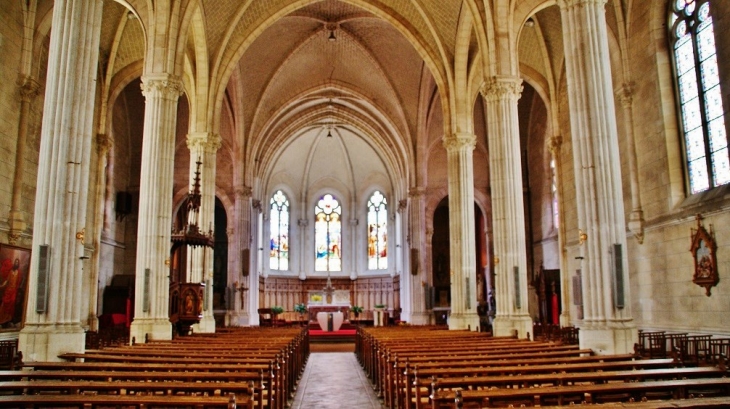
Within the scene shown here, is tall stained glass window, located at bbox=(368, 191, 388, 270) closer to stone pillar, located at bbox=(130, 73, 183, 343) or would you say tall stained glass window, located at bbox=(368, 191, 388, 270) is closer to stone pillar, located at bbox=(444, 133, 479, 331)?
stone pillar, located at bbox=(444, 133, 479, 331)

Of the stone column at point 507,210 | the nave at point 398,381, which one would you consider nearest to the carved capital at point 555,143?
the stone column at point 507,210

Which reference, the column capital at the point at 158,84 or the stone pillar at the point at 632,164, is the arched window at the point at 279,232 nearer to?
the column capital at the point at 158,84

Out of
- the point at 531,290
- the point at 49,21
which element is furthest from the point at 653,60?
the point at 49,21

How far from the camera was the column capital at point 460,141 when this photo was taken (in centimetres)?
2323

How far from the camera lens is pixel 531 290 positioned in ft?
97.0

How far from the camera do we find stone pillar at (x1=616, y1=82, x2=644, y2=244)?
18516 millimetres

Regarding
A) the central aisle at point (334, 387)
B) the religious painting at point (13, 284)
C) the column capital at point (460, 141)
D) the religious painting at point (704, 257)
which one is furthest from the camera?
the column capital at point (460, 141)

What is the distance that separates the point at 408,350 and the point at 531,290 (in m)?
20.5

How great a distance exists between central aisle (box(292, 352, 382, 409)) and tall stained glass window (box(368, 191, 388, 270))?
2763 cm

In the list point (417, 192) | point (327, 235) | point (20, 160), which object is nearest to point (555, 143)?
point (417, 192)

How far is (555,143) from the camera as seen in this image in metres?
24.4

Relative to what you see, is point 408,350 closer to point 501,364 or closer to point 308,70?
point 501,364

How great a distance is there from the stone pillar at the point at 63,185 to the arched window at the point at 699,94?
49.3 feet

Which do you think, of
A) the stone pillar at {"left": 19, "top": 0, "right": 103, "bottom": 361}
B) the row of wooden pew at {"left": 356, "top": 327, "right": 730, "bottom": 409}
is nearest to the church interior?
the stone pillar at {"left": 19, "top": 0, "right": 103, "bottom": 361}
